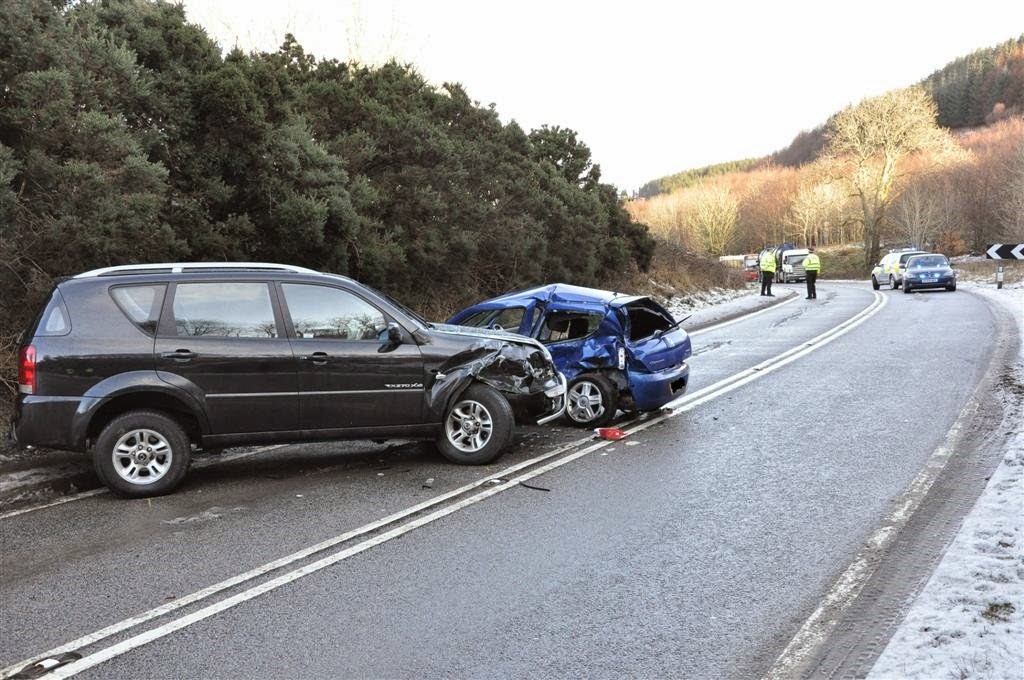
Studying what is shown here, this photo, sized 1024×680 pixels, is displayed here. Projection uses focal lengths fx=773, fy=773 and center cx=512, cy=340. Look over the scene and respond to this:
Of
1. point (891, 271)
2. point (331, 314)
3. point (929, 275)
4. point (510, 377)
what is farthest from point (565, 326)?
point (891, 271)

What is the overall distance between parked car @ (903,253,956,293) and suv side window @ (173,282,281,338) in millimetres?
30173

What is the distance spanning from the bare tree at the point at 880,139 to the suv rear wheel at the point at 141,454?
5892 cm

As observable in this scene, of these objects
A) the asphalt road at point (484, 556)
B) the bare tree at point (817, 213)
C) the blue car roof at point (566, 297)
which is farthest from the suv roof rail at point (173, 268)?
the bare tree at point (817, 213)

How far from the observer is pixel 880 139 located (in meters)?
56.1

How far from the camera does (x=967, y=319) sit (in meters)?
18.2

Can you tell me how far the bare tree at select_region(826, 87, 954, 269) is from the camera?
54.3 m

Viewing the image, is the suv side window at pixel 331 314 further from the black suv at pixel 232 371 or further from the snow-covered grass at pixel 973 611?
the snow-covered grass at pixel 973 611

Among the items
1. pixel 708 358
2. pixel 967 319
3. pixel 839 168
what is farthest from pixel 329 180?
pixel 839 168

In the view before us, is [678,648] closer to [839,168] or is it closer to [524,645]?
[524,645]

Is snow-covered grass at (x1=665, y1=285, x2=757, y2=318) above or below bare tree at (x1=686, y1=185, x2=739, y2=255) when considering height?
below

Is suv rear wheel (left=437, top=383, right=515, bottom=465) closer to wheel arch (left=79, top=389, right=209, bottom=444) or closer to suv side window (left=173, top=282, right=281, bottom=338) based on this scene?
suv side window (left=173, top=282, right=281, bottom=338)

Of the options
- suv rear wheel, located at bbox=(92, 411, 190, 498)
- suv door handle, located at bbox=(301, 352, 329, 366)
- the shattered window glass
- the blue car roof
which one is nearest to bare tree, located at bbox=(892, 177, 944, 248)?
the shattered window glass

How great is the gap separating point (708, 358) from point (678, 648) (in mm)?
10746

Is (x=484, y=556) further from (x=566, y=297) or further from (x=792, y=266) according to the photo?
(x=792, y=266)
